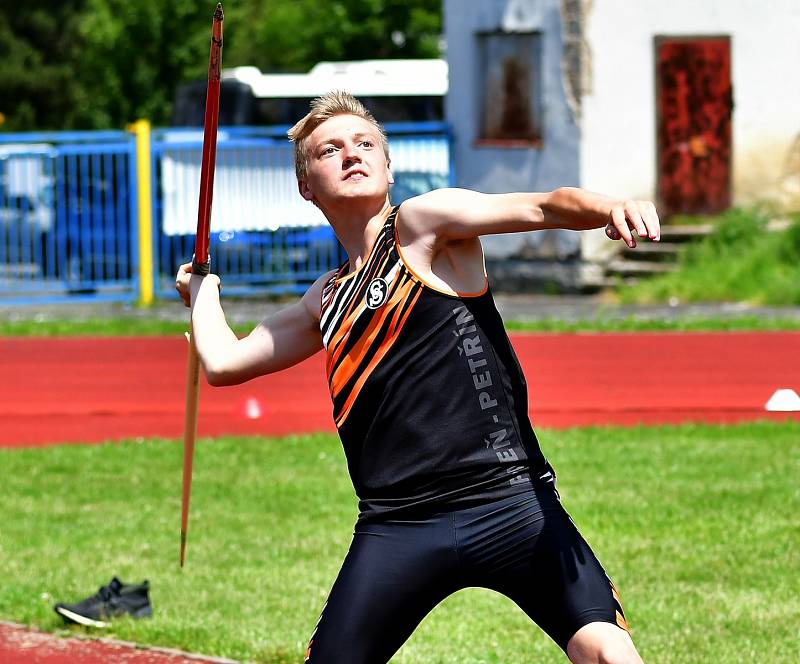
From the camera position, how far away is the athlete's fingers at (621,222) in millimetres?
3580

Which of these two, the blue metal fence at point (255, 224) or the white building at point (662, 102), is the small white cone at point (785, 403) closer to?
the white building at point (662, 102)

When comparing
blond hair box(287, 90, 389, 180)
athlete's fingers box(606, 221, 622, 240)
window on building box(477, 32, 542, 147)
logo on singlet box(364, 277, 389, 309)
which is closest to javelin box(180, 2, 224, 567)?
blond hair box(287, 90, 389, 180)

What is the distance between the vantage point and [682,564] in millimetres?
7242

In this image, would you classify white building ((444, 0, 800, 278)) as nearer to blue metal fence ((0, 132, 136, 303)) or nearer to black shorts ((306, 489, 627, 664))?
blue metal fence ((0, 132, 136, 303))

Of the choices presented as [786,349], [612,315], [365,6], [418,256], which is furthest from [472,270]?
[365,6]

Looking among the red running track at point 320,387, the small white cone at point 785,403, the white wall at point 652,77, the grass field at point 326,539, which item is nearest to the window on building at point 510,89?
the white wall at point 652,77

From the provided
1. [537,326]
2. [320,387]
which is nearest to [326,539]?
[320,387]

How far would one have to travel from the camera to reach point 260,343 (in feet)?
14.3

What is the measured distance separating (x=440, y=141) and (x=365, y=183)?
1742 centimetres

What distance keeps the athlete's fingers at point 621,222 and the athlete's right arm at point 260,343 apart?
98 cm

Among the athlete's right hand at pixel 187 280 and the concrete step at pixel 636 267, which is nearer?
the athlete's right hand at pixel 187 280

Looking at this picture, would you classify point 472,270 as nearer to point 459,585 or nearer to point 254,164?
point 459,585

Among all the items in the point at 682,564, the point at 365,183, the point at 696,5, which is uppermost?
the point at 696,5

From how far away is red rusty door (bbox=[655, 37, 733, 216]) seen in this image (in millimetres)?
20031
